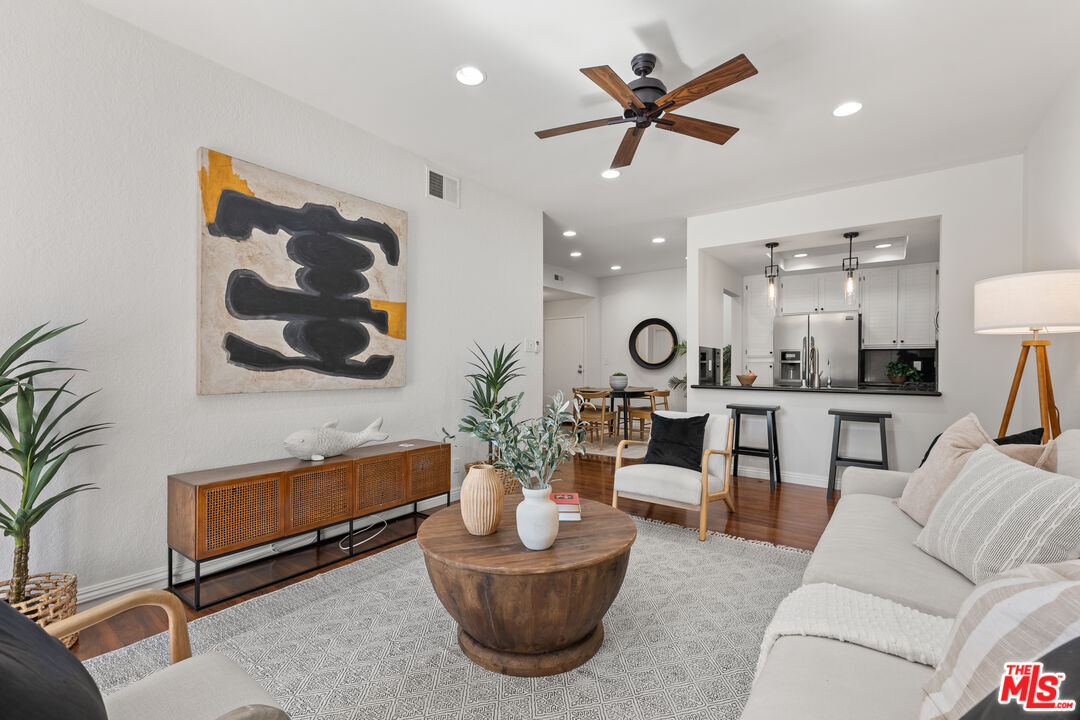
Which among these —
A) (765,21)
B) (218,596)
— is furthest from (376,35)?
(218,596)

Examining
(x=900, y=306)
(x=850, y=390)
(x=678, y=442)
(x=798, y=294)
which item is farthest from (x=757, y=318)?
(x=678, y=442)

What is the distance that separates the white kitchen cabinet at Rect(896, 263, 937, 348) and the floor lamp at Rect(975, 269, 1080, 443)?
3.74 m

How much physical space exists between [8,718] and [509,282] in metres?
4.44

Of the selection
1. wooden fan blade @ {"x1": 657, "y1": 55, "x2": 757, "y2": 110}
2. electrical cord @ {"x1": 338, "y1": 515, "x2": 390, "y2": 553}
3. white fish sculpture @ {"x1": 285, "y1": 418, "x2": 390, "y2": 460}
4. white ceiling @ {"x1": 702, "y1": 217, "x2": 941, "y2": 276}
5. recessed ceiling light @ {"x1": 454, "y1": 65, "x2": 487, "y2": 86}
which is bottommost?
electrical cord @ {"x1": 338, "y1": 515, "x2": 390, "y2": 553}

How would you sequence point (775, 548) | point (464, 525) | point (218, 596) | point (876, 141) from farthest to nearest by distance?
1. point (876, 141)
2. point (775, 548)
3. point (218, 596)
4. point (464, 525)

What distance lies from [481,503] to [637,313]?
23.4 feet

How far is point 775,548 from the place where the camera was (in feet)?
9.96

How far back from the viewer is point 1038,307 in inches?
95.6

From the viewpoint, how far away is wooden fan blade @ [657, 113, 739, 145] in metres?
2.67

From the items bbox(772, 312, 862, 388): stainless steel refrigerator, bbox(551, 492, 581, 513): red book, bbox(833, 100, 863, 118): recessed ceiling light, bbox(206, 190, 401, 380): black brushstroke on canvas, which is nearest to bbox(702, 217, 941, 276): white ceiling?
bbox(772, 312, 862, 388): stainless steel refrigerator

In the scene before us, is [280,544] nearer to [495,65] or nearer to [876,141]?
[495,65]

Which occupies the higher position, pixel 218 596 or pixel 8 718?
pixel 8 718

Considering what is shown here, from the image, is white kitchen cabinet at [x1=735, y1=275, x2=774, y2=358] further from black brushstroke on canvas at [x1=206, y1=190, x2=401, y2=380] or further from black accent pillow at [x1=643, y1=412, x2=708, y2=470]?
black brushstroke on canvas at [x1=206, y1=190, x2=401, y2=380]

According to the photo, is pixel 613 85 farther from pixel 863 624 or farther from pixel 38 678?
pixel 38 678
